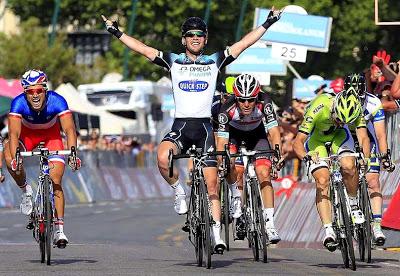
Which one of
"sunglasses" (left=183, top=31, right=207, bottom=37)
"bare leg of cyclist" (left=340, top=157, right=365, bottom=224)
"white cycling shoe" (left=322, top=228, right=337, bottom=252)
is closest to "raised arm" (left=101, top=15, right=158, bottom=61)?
"sunglasses" (left=183, top=31, right=207, bottom=37)

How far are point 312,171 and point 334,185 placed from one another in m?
0.40

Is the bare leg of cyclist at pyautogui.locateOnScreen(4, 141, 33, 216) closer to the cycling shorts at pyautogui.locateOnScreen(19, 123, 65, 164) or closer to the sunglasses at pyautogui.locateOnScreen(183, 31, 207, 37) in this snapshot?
the cycling shorts at pyautogui.locateOnScreen(19, 123, 65, 164)

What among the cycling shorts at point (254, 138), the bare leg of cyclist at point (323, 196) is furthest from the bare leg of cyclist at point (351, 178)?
the cycling shorts at point (254, 138)

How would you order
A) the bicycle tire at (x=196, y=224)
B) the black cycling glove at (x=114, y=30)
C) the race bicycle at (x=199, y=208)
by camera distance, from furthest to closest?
the black cycling glove at (x=114, y=30)
the bicycle tire at (x=196, y=224)
the race bicycle at (x=199, y=208)

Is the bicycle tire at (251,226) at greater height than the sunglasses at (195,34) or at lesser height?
lesser

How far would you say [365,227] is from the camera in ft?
53.1

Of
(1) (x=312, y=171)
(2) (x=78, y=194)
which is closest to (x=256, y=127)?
(1) (x=312, y=171)

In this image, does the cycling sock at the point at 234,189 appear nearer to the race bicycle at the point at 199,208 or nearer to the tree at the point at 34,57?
the race bicycle at the point at 199,208

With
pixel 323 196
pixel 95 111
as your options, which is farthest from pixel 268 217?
pixel 95 111

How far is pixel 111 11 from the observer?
242 ft

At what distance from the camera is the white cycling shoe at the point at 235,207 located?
16891 millimetres

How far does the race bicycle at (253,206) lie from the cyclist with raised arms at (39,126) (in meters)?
1.72

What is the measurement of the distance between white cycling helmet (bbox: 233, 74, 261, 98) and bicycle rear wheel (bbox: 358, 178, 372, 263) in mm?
1401

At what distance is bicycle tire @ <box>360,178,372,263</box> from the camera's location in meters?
16.2
